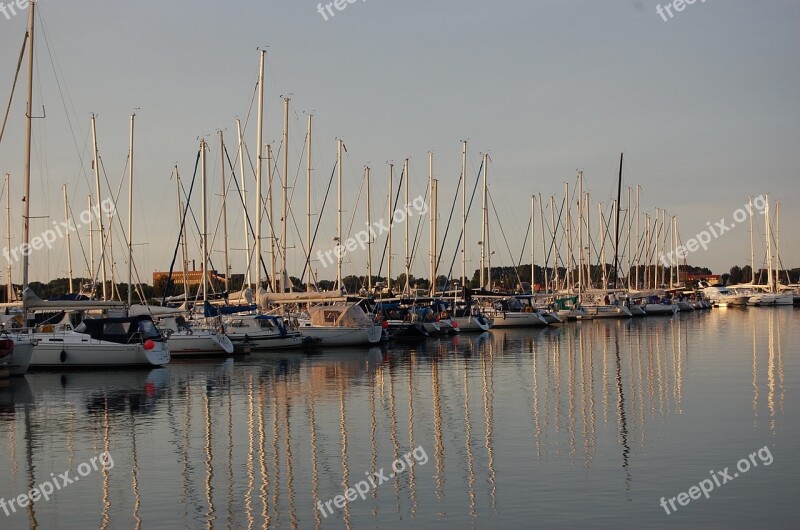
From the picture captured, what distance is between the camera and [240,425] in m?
26.7

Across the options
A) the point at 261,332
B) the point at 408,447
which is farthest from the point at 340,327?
the point at 408,447

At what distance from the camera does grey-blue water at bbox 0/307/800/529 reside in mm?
17109

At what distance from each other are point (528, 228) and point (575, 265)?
9.90m

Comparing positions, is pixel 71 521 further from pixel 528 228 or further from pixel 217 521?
pixel 528 228

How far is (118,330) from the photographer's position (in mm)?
43188

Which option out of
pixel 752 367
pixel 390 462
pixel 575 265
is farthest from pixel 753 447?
pixel 575 265
